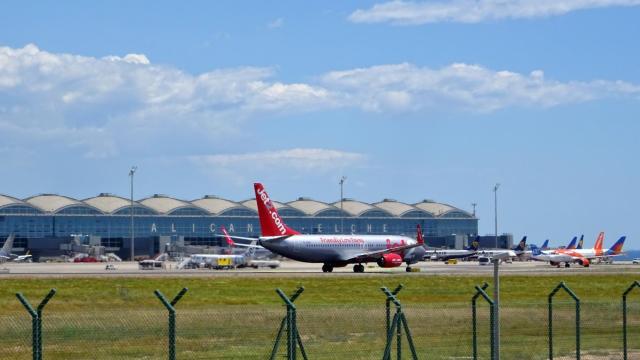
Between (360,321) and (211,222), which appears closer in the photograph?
(360,321)

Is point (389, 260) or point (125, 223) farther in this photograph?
point (125, 223)

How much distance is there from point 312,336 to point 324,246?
189ft

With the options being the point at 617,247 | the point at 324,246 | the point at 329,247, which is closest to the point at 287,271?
the point at 324,246

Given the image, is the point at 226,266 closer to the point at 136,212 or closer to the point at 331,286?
the point at 331,286

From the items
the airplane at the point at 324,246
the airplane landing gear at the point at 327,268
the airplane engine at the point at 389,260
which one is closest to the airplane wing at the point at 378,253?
the airplane at the point at 324,246

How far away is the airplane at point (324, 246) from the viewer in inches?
3290

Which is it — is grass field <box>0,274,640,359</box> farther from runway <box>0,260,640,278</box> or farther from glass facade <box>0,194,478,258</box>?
glass facade <box>0,194,478,258</box>

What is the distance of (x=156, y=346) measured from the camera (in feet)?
79.0

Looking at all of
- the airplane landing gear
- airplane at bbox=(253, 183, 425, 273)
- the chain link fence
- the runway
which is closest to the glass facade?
the runway

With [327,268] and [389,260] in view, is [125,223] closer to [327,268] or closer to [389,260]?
[327,268]

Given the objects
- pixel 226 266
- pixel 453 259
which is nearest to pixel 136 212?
pixel 453 259

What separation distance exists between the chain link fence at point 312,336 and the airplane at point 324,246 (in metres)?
49.2

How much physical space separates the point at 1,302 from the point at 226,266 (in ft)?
222

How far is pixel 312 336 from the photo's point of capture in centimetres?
2691
